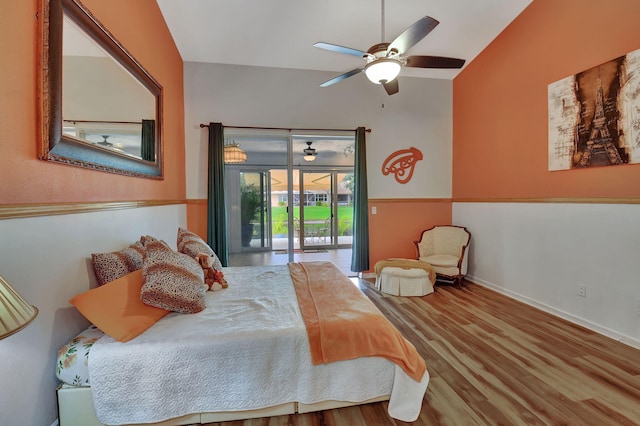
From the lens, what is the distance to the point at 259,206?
18.1 feet

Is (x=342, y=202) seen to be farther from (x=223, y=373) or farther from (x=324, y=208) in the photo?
(x=223, y=373)

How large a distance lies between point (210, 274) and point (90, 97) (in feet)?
5.02

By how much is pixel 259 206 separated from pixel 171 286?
3798 millimetres

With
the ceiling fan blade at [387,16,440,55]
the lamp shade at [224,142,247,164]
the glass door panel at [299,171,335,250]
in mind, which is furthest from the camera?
the glass door panel at [299,171,335,250]

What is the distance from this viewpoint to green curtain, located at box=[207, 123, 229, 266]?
13.5 ft

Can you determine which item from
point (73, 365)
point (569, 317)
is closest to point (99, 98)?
point (73, 365)

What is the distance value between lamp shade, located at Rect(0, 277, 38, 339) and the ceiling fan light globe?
2.60 meters

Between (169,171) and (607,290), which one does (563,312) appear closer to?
(607,290)

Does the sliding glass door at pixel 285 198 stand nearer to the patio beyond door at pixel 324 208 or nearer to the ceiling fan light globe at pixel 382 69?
the patio beyond door at pixel 324 208

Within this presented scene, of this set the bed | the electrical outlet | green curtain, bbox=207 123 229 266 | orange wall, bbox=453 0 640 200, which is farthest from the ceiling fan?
the electrical outlet

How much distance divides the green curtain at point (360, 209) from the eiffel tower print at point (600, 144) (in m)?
2.57

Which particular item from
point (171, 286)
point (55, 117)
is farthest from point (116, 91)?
point (171, 286)

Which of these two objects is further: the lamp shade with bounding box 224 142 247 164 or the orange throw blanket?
the lamp shade with bounding box 224 142 247 164

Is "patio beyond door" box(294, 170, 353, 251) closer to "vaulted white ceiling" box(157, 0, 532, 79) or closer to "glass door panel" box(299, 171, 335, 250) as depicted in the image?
"glass door panel" box(299, 171, 335, 250)
